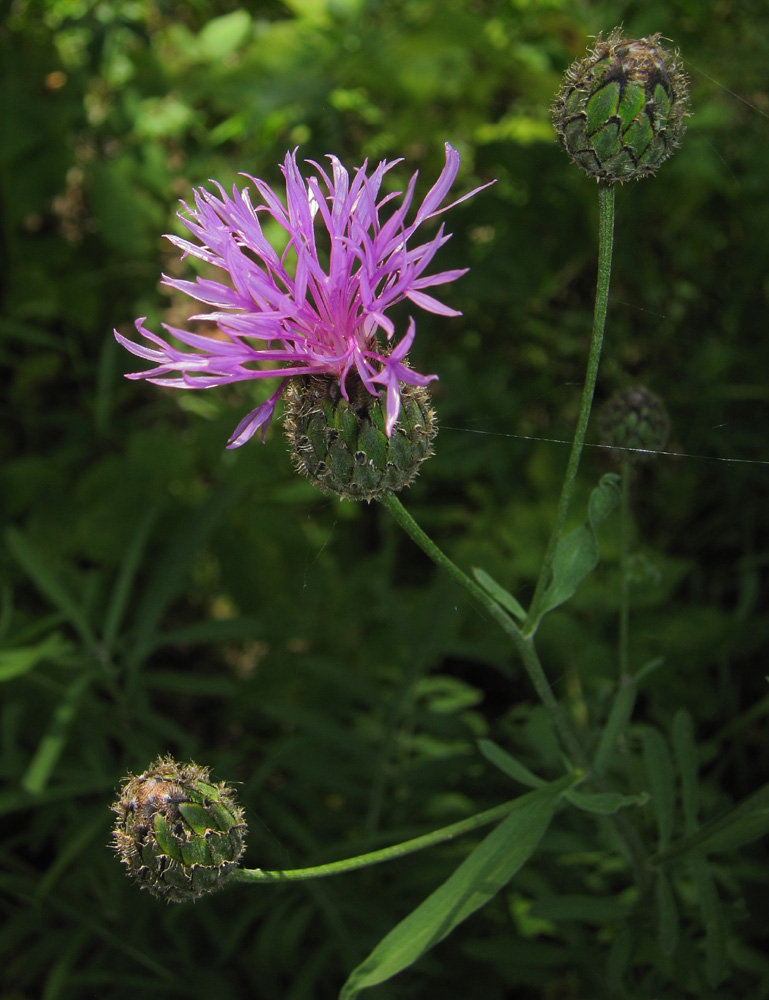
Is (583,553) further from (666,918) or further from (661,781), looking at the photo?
(666,918)

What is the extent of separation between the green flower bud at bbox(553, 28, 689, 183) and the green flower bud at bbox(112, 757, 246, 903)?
124 cm

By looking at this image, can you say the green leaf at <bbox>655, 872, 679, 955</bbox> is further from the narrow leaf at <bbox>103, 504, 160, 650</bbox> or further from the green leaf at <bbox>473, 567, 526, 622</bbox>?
the narrow leaf at <bbox>103, 504, 160, 650</bbox>

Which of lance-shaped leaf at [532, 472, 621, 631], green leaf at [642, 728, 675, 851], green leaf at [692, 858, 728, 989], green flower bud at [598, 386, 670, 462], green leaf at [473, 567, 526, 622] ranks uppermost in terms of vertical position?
green flower bud at [598, 386, 670, 462]

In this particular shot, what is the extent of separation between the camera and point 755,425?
3.39m

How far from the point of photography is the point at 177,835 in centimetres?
139

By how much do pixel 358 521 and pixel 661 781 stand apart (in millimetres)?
2139

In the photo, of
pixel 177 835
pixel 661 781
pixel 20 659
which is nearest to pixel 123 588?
pixel 20 659

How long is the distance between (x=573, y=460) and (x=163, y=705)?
283cm

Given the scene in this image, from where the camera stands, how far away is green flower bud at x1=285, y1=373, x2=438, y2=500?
139 centimetres

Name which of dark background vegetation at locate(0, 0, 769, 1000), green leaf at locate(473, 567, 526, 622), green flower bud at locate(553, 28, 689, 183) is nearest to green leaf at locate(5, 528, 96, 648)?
dark background vegetation at locate(0, 0, 769, 1000)

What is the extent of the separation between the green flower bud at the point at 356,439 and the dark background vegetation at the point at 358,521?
972 millimetres

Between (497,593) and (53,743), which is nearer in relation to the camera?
(497,593)

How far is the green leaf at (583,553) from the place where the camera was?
156 cm

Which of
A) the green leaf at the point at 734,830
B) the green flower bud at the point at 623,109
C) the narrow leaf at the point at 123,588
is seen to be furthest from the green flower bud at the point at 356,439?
the narrow leaf at the point at 123,588
